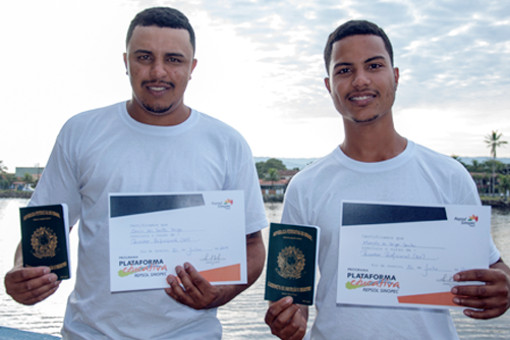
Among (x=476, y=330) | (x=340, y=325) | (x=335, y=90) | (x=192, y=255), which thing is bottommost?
(x=476, y=330)

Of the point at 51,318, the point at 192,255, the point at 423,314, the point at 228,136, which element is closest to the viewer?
the point at 423,314

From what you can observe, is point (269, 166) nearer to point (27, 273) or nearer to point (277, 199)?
point (277, 199)

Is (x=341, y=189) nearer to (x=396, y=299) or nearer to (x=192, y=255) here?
(x=396, y=299)

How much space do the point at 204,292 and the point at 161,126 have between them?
864mm

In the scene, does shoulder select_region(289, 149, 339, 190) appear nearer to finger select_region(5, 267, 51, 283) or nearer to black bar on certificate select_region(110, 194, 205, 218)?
black bar on certificate select_region(110, 194, 205, 218)

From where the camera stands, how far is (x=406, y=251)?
6.88 feet

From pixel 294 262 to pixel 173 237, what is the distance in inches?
24.2

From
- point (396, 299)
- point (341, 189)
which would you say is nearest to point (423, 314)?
point (396, 299)

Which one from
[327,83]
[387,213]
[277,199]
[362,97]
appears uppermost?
[327,83]

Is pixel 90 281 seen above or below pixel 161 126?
below

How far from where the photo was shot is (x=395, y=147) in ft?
7.51

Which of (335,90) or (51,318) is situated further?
(51,318)

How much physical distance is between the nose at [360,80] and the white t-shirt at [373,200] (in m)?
0.37

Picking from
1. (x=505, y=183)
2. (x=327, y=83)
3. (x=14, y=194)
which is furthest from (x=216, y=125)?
(x=14, y=194)
